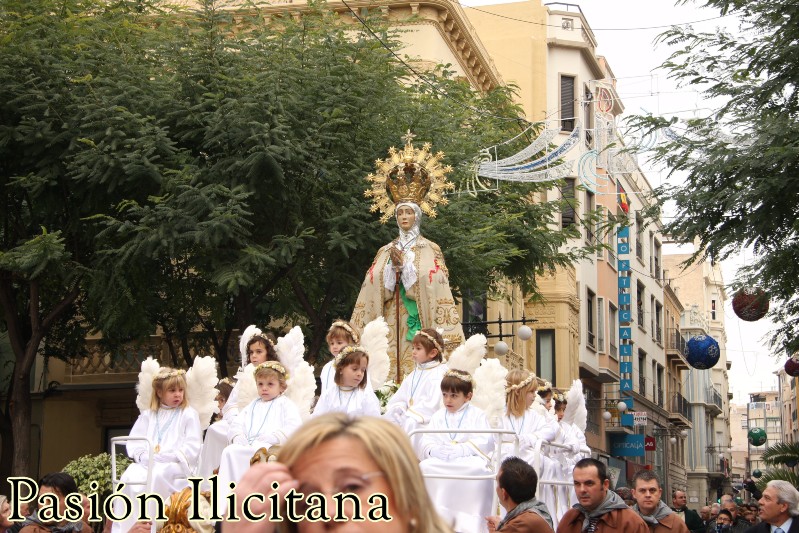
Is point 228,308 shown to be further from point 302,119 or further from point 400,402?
point 400,402

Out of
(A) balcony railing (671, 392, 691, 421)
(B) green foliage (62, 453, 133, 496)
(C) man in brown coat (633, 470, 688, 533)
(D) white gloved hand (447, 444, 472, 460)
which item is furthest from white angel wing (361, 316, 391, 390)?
(A) balcony railing (671, 392, 691, 421)

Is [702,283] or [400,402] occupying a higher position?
[702,283]

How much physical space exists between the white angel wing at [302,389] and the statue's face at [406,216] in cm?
398

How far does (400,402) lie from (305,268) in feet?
32.6

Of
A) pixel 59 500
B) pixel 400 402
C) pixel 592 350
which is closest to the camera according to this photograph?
pixel 59 500

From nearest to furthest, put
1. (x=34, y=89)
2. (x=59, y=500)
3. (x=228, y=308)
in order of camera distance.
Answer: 1. (x=59, y=500)
2. (x=34, y=89)
3. (x=228, y=308)

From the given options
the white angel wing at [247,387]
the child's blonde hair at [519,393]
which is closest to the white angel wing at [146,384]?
the white angel wing at [247,387]

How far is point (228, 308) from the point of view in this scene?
25.3 m

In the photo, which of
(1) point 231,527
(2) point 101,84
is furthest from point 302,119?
(1) point 231,527

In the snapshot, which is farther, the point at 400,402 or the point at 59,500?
the point at 400,402

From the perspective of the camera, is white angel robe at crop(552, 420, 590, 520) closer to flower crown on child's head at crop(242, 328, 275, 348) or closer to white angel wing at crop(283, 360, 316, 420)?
white angel wing at crop(283, 360, 316, 420)

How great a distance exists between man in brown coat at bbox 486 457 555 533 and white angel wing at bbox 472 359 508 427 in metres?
3.53

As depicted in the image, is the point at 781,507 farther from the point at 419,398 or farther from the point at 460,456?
the point at 419,398

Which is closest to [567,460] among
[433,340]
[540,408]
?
[540,408]
